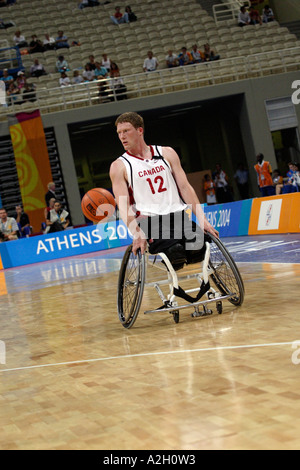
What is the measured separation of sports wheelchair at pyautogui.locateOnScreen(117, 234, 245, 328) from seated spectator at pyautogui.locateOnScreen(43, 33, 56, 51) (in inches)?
796

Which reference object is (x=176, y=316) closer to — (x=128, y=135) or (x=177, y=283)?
(x=177, y=283)

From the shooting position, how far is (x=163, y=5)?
90.5 feet

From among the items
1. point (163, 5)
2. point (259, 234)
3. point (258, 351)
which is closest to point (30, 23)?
point (163, 5)

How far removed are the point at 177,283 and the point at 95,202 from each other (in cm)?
1070

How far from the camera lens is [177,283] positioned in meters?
5.43

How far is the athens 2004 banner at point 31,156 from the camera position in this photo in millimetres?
21594

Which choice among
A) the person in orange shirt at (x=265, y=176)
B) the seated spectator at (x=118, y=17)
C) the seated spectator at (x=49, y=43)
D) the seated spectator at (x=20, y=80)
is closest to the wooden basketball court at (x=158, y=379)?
the person in orange shirt at (x=265, y=176)

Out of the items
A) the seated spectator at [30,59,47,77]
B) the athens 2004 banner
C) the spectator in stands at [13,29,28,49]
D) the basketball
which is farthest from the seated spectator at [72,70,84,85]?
the basketball

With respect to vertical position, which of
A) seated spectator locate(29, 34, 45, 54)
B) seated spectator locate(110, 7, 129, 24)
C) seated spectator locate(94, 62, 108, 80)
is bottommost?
seated spectator locate(94, 62, 108, 80)

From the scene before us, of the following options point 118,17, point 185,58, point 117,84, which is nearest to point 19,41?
point 118,17

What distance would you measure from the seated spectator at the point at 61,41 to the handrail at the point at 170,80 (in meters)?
2.28

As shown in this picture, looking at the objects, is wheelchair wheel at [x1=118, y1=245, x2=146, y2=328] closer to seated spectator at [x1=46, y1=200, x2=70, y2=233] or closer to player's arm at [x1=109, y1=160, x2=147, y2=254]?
player's arm at [x1=109, y1=160, x2=147, y2=254]

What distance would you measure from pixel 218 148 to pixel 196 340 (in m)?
25.1

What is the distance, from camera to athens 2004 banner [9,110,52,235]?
70.8 ft
